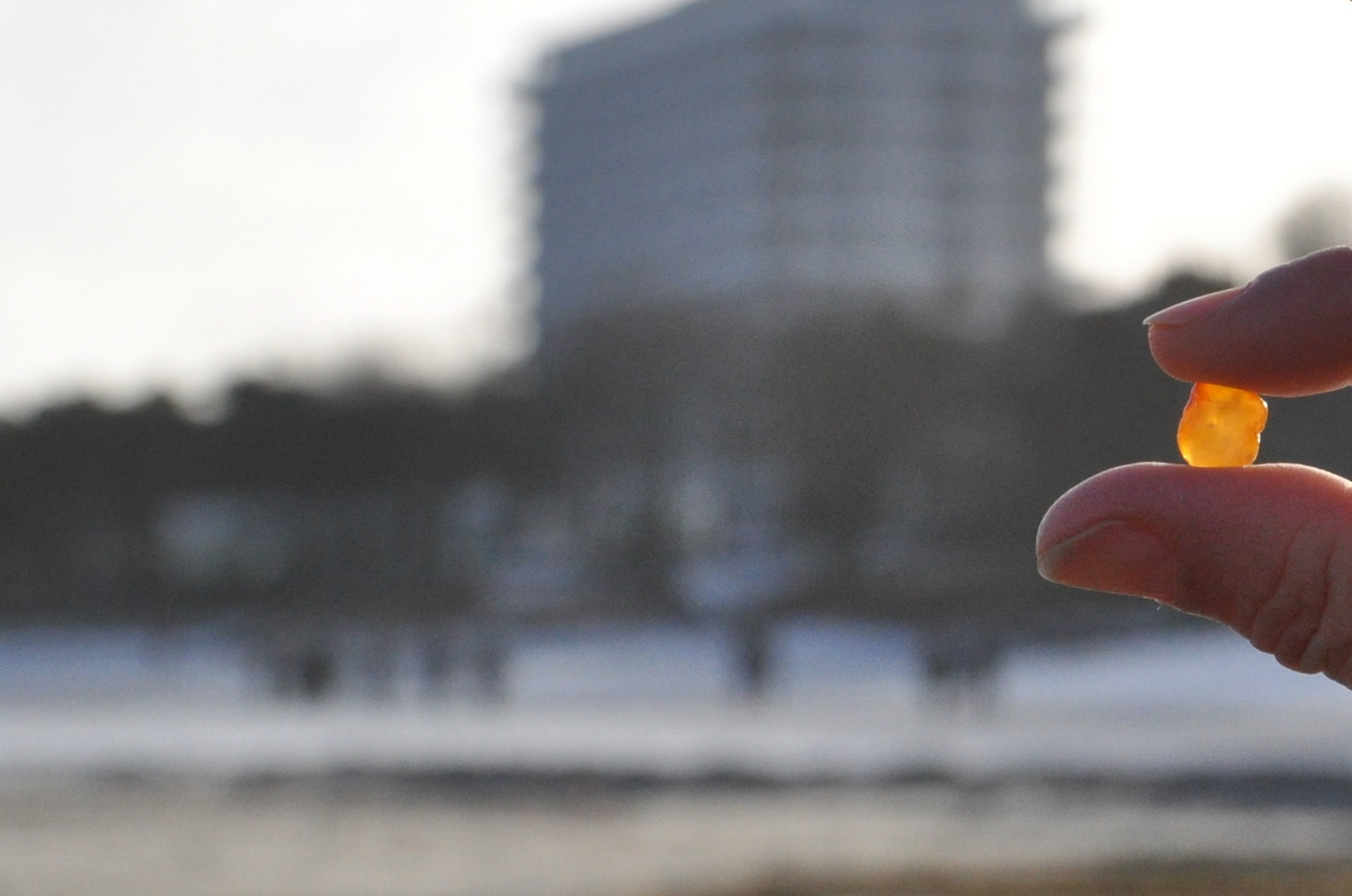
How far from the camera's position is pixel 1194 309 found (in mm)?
1638

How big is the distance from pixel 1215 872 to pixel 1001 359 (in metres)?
26.3

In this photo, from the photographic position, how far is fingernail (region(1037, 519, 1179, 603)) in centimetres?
167

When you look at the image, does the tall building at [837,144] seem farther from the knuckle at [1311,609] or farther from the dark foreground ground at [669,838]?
the knuckle at [1311,609]

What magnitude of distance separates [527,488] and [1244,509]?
42938 millimetres

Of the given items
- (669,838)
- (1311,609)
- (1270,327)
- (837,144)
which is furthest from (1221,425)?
(837,144)

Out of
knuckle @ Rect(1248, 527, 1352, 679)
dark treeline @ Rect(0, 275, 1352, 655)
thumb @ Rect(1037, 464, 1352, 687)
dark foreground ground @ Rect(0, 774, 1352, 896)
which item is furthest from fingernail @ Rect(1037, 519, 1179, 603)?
dark treeline @ Rect(0, 275, 1352, 655)

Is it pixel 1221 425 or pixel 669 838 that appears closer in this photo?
pixel 1221 425

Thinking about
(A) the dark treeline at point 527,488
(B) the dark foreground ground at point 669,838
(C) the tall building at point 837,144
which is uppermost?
(C) the tall building at point 837,144

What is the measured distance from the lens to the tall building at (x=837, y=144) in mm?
97312

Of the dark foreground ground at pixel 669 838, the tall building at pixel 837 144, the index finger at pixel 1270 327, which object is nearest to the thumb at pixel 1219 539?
the index finger at pixel 1270 327

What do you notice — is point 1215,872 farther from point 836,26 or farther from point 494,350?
point 836,26

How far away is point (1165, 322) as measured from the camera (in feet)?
5.40

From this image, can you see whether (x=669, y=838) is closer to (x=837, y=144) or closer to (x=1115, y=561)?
(x=1115, y=561)

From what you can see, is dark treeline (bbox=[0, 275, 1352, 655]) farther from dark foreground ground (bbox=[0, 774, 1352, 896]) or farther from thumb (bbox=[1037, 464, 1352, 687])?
thumb (bbox=[1037, 464, 1352, 687])
